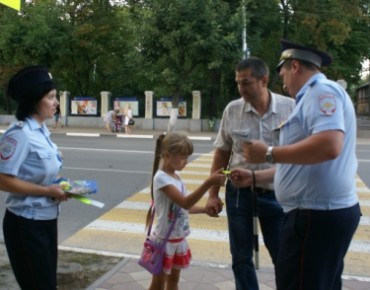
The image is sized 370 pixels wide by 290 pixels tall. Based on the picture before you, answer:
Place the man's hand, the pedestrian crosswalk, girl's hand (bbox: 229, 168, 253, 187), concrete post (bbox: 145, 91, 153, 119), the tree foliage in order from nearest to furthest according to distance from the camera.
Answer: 1. the man's hand
2. girl's hand (bbox: 229, 168, 253, 187)
3. the pedestrian crosswalk
4. the tree foliage
5. concrete post (bbox: 145, 91, 153, 119)

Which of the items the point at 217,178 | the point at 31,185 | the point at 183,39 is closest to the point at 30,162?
the point at 31,185

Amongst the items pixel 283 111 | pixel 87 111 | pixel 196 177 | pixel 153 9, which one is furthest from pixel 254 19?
pixel 283 111

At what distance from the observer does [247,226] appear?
3629 millimetres

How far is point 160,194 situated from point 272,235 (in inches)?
34.6

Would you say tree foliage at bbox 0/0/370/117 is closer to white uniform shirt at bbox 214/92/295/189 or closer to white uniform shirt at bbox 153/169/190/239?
white uniform shirt at bbox 214/92/295/189

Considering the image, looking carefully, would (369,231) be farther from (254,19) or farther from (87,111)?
(87,111)

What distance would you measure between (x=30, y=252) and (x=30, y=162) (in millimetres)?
518

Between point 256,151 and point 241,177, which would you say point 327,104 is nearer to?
point 256,151

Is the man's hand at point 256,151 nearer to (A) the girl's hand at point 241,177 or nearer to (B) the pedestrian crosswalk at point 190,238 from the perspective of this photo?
(A) the girl's hand at point 241,177

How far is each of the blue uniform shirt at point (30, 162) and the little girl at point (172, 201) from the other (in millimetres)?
803

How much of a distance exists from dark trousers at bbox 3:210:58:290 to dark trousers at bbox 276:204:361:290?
138 centimetres

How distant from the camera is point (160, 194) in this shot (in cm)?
350

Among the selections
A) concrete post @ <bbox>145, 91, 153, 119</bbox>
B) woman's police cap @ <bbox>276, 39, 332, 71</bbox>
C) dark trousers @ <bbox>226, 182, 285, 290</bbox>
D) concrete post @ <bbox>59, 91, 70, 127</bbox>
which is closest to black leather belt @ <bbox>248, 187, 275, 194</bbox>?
dark trousers @ <bbox>226, 182, 285, 290</bbox>

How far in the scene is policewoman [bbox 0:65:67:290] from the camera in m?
2.77
